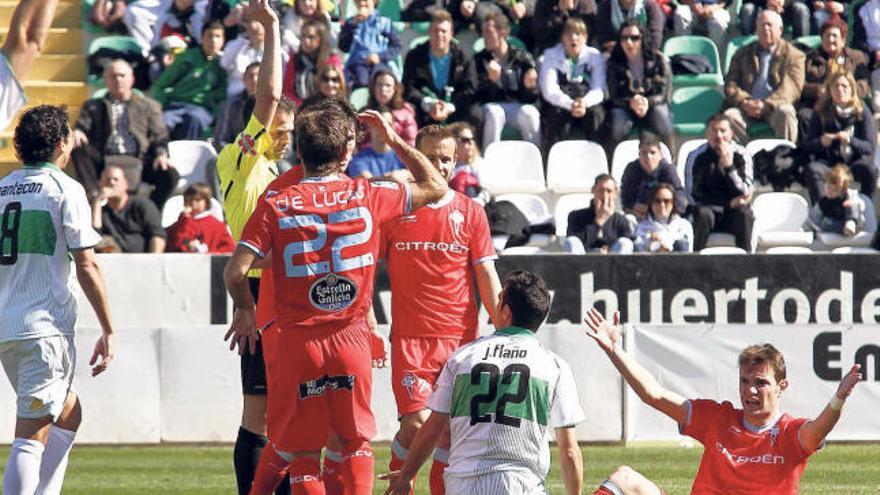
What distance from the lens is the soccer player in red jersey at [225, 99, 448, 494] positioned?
7.84 m

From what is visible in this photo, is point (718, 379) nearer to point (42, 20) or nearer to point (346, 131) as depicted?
point (346, 131)

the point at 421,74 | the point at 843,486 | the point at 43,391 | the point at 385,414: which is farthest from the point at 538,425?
the point at 421,74

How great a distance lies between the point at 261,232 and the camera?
7.83 m

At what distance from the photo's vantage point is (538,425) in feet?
24.4

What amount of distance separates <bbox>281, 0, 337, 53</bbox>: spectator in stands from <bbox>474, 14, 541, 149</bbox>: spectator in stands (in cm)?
165

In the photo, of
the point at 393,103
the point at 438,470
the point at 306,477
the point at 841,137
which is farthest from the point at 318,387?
the point at 841,137

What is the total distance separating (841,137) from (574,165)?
274cm

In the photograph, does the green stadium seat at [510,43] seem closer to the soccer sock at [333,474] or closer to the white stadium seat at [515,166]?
the white stadium seat at [515,166]

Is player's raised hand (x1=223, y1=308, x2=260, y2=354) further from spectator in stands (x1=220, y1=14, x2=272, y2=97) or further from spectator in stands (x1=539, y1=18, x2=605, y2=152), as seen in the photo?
spectator in stands (x1=539, y1=18, x2=605, y2=152)

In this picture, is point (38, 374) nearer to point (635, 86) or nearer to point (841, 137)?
point (635, 86)

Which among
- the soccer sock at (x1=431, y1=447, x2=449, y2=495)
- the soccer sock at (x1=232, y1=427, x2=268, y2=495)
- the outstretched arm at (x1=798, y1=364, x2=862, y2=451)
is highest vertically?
the outstretched arm at (x1=798, y1=364, x2=862, y2=451)

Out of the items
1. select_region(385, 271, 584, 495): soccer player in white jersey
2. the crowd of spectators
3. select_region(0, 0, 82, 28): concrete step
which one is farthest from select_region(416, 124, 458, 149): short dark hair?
select_region(0, 0, 82, 28): concrete step

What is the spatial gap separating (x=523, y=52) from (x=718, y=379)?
5.47m

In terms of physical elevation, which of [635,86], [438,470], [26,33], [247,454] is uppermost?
[26,33]
